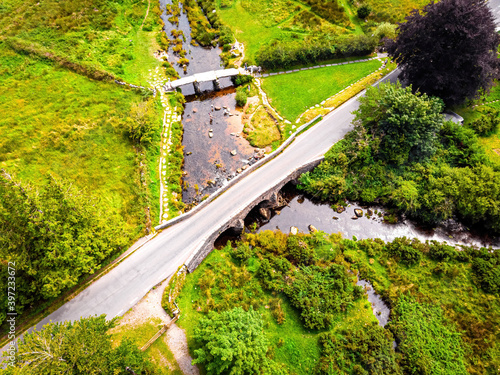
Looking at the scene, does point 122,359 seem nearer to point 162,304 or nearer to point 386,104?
point 162,304

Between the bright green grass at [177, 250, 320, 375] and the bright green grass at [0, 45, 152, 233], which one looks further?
the bright green grass at [0, 45, 152, 233]

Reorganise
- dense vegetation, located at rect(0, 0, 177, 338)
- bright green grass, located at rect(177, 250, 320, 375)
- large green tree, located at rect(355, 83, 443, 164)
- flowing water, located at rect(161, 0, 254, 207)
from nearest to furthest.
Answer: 1. dense vegetation, located at rect(0, 0, 177, 338)
2. bright green grass, located at rect(177, 250, 320, 375)
3. large green tree, located at rect(355, 83, 443, 164)
4. flowing water, located at rect(161, 0, 254, 207)

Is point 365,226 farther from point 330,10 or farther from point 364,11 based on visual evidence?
point 330,10

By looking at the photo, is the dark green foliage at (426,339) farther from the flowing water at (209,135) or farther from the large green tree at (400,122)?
the flowing water at (209,135)

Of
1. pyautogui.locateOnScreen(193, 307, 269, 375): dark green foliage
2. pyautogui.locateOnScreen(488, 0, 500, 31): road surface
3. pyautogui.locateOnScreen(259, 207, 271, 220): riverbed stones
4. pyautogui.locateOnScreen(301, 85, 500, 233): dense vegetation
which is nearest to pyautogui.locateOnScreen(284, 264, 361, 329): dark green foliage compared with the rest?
pyautogui.locateOnScreen(193, 307, 269, 375): dark green foliage

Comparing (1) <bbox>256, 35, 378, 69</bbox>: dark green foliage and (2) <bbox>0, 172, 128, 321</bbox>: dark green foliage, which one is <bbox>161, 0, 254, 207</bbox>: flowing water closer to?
(1) <bbox>256, 35, 378, 69</bbox>: dark green foliage

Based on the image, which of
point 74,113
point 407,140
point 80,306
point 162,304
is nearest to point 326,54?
point 407,140

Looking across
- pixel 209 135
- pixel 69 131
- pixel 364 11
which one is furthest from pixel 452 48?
pixel 69 131
